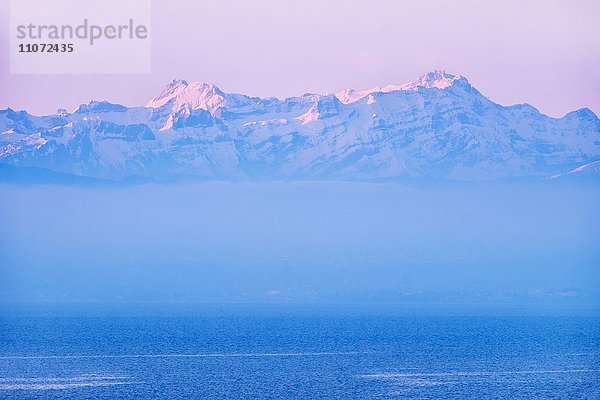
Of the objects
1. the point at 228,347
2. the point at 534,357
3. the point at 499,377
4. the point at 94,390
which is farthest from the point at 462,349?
the point at 94,390

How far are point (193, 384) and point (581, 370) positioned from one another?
53544 mm

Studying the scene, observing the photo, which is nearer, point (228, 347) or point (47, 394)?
point (47, 394)

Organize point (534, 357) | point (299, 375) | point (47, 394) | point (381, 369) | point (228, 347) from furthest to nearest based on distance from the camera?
point (228, 347) < point (534, 357) < point (381, 369) < point (299, 375) < point (47, 394)

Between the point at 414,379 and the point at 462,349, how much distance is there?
5900cm

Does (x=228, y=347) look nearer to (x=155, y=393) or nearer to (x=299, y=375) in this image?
(x=299, y=375)

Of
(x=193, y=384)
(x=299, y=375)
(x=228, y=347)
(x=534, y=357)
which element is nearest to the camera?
(x=193, y=384)

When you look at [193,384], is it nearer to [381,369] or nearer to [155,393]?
[155,393]

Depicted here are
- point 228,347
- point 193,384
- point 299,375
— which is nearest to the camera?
point 193,384

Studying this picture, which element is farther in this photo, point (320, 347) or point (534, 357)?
point (320, 347)

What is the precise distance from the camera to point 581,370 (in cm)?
15038

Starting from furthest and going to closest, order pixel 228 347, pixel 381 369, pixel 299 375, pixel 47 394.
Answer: pixel 228 347, pixel 381 369, pixel 299 375, pixel 47 394

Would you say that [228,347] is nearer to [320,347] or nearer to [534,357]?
[320,347]

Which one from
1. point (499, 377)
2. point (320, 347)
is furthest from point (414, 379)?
point (320, 347)

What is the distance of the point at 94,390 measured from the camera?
395 ft
